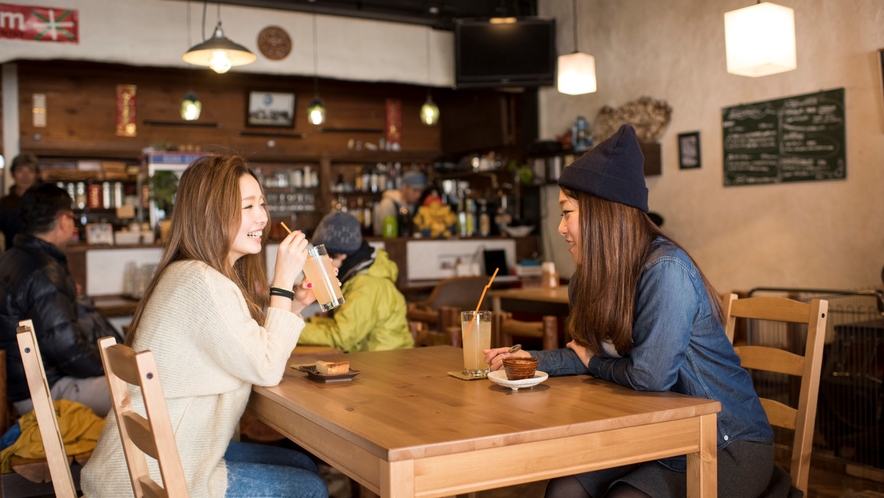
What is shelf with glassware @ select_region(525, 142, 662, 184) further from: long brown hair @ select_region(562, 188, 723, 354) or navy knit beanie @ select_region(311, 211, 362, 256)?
long brown hair @ select_region(562, 188, 723, 354)

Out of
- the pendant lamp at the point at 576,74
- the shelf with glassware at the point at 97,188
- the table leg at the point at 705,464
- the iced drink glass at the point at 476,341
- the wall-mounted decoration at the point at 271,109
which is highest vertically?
the wall-mounted decoration at the point at 271,109

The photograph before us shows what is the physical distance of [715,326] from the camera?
2.02m

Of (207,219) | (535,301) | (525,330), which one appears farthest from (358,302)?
(535,301)

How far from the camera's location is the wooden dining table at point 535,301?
486 centimetres

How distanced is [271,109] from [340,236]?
636 centimetres

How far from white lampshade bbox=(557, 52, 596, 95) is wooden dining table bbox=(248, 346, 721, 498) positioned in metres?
4.43

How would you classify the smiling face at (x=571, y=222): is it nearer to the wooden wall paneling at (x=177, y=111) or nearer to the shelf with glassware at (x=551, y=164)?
the shelf with glassware at (x=551, y=164)

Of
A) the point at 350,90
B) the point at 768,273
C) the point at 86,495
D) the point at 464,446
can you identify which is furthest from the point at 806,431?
the point at 350,90

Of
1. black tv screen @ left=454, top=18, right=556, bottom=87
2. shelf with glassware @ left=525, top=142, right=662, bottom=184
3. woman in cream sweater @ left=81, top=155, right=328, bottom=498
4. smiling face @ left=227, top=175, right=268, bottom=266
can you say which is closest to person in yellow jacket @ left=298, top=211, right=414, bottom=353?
smiling face @ left=227, top=175, right=268, bottom=266

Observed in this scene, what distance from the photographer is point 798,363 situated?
7.66 ft

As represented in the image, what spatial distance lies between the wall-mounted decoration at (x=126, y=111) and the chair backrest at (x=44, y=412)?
7.21 metres

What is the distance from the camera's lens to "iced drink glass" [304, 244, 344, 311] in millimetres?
2393

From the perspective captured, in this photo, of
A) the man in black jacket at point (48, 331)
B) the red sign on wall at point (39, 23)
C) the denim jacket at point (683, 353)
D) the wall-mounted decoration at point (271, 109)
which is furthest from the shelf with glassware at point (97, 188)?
the denim jacket at point (683, 353)

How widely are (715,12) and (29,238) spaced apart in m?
5.02
